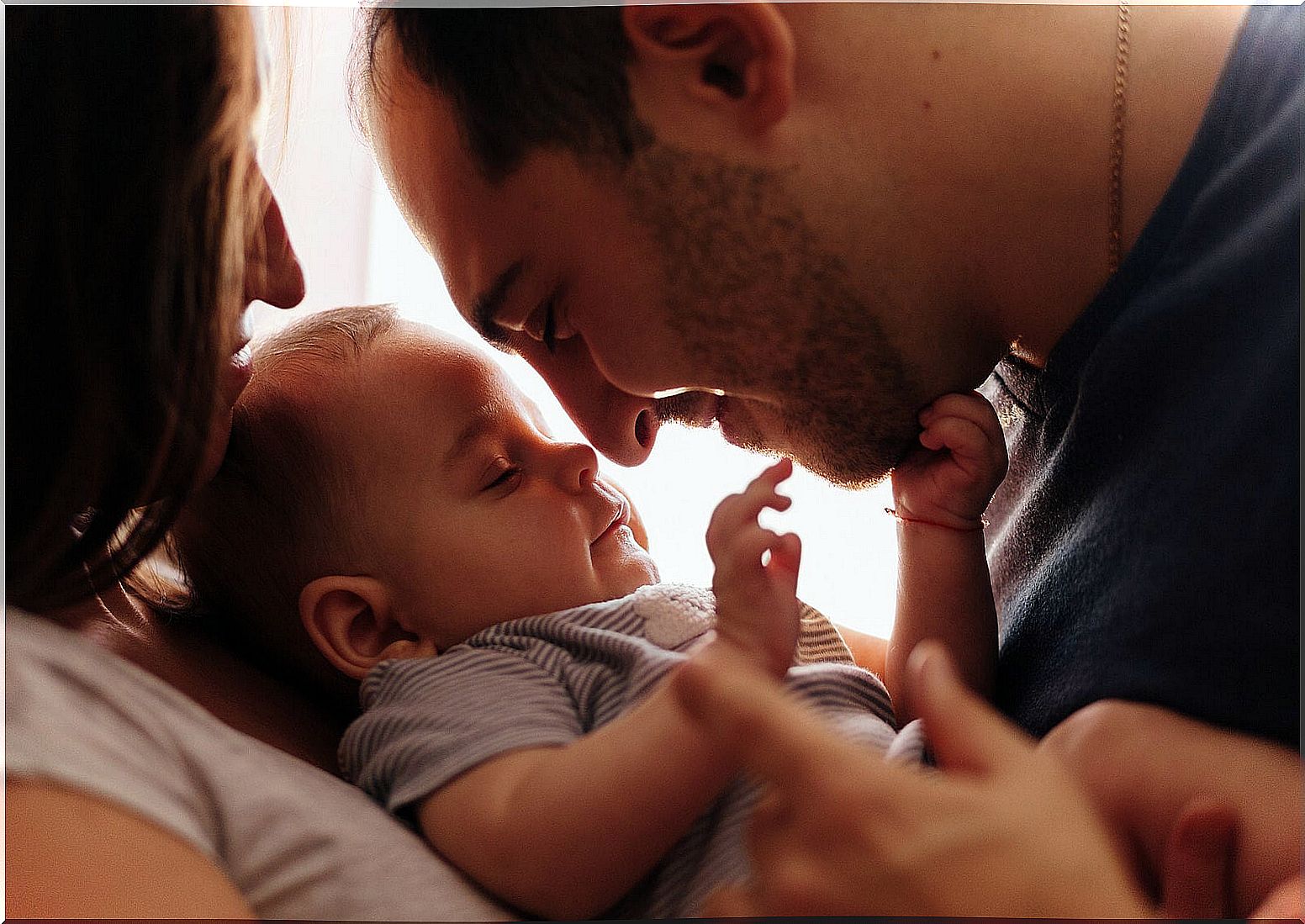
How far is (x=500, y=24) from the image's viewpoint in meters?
1.00

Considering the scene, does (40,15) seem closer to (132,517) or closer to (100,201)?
(100,201)

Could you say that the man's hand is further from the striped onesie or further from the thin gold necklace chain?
the thin gold necklace chain

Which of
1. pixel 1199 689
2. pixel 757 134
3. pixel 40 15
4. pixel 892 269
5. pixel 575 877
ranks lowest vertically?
pixel 575 877

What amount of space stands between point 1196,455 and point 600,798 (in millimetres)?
470

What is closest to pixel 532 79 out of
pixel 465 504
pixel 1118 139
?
pixel 465 504

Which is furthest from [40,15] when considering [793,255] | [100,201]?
[793,255]

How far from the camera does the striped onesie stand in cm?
80

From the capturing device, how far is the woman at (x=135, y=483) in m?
0.67

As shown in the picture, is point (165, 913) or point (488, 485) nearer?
point (165, 913)

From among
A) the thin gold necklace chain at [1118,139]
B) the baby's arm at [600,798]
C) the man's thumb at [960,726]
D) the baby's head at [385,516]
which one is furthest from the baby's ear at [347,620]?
the thin gold necklace chain at [1118,139]

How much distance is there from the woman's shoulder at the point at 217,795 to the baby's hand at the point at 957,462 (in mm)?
573

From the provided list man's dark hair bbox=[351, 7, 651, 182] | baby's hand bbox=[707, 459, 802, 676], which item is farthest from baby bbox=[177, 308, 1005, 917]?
man's dark hair bbox=[351, 7, 651, 182]

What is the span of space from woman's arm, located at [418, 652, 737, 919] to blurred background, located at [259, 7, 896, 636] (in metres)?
1.00

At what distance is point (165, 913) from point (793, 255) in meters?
0.70
